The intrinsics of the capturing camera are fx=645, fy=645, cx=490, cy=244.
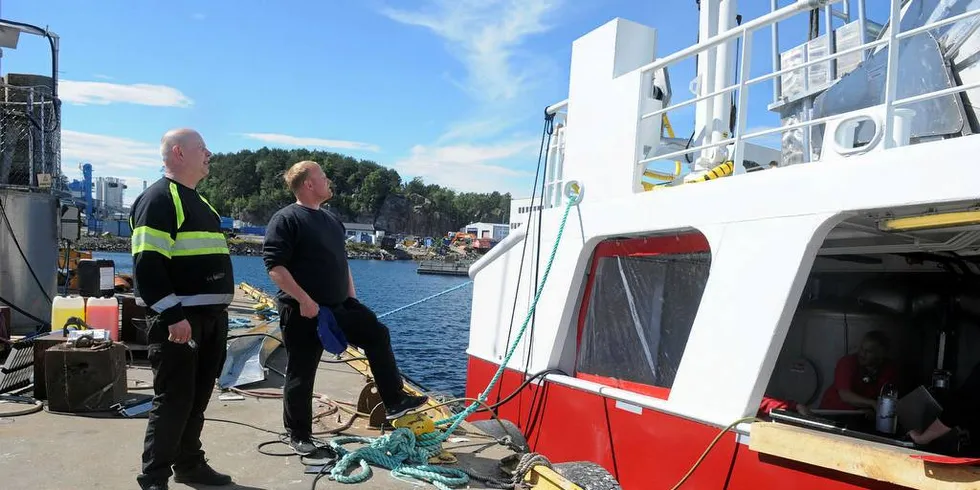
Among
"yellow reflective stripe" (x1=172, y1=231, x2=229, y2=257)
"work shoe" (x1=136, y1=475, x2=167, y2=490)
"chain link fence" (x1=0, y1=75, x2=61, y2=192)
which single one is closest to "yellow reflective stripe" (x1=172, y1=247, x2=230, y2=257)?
"yellow reflective stripe" (x1=172, y1=231, x2=229, y2=257)

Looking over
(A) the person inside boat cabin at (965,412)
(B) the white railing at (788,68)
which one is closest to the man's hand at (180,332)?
(B) the white railing at (788,68)

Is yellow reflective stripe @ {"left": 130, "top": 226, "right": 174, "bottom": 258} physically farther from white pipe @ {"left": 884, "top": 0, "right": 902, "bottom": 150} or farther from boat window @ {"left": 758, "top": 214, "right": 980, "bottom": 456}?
boat window @ {"left": 758, "top": 214, "right": 980, "bottom": 456}

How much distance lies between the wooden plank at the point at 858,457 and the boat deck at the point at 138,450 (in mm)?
1695

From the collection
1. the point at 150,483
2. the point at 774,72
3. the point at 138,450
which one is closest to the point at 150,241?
the point at 150,483

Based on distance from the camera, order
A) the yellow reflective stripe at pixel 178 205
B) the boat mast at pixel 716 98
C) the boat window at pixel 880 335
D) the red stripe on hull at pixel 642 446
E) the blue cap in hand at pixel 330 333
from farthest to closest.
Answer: the boat mast at pixel 716 98 → the boat window at pixel 880 335 → the blue cap in hand at pixel 330 333 → the red stripe on hull at pixel 642 446 → the yellow reflective stripe at pixel 178 205

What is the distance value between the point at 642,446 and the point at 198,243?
3.07 metres

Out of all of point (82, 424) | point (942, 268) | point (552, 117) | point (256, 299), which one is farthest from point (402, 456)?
point (256, 299)

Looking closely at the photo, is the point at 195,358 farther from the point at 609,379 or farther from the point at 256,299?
the point at 256,299

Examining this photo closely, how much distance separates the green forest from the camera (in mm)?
131625

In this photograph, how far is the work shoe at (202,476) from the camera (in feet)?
11.4

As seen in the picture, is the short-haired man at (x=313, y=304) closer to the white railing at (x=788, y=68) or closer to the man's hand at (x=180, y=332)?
the man's hand at (x=180, y=332)

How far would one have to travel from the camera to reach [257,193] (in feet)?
443

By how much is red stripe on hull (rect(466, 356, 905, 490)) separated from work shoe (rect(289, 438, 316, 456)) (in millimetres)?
2047

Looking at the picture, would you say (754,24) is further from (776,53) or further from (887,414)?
(887,414)
